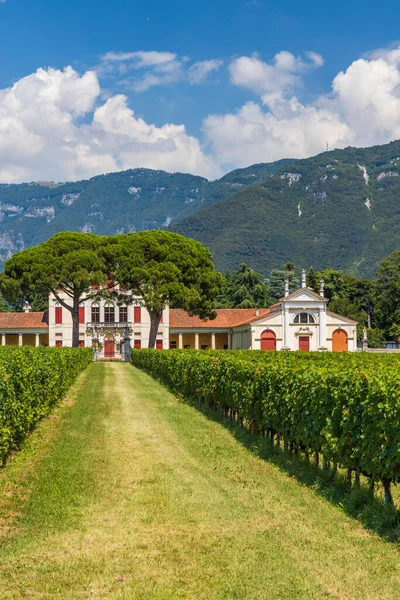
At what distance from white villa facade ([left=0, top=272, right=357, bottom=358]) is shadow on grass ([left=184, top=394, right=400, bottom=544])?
5255cm

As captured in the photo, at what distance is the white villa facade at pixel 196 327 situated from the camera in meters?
66.4

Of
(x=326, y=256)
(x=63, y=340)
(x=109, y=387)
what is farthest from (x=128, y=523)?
(x=326, y=256)

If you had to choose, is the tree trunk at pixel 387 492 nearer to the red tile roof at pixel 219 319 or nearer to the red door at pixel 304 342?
the red door at pixel 304 342

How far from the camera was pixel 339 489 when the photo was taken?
945 centimetres

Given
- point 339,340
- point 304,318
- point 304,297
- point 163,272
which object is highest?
point 163,272

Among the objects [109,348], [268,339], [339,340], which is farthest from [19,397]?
[109,348]

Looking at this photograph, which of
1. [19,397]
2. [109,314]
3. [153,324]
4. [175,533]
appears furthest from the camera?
[109,314]

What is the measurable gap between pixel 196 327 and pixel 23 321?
19213 millimetres

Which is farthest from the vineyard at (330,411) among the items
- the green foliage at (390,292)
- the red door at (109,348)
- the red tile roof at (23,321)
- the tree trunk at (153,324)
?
the green foliage at (390,292)

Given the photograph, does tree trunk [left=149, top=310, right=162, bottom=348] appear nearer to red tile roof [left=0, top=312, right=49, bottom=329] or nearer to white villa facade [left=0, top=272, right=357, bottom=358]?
white villa facade [left=0, top=272, right=357, bottom=358]

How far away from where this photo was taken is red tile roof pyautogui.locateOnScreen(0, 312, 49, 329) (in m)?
73.9

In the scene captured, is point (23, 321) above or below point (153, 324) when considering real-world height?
above

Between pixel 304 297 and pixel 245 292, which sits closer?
pixel 304 297

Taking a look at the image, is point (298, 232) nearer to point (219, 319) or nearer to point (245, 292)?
point (245, 292)
